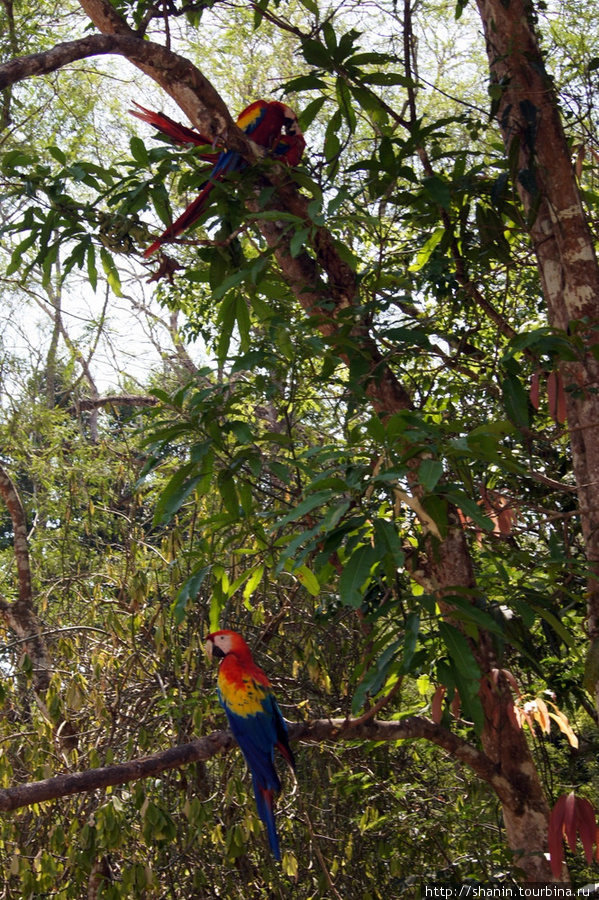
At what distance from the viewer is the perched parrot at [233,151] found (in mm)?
1850

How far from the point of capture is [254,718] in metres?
1.93

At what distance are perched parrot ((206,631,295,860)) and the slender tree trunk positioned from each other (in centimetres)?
79

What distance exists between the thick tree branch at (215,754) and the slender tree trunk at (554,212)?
42 centimetres

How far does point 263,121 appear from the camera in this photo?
2.45m

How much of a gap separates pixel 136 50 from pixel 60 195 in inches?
16.0

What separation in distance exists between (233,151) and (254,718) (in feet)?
4.42

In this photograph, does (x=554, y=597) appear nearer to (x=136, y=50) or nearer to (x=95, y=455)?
(x=136, y=50)

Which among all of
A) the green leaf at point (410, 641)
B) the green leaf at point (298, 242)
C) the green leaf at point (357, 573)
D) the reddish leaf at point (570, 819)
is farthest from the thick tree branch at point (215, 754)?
the green leaf at point (298, 242)

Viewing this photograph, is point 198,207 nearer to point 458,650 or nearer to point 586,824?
point 458,650

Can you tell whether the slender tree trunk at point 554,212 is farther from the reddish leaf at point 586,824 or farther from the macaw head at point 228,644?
the macaw head at point 228,644

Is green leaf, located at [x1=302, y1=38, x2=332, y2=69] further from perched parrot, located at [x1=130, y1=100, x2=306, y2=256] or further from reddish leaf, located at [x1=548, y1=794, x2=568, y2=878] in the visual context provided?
reddish leaf, located at [x1=548, y1=794, x2=568, y2=878]

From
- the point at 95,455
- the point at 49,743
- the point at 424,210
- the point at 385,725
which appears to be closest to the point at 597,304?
the point at 424,210

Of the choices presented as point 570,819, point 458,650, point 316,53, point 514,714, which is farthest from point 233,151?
point 570,819

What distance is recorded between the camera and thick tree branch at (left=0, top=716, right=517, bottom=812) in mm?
1462
